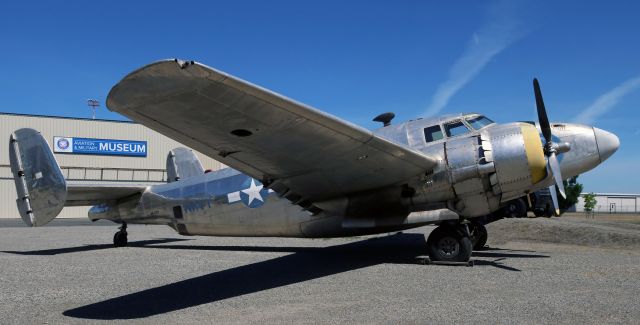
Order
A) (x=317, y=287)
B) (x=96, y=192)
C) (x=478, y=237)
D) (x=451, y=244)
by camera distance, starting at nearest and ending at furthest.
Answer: (x=317, y=287) → (x=451, y=244) → (x=478, y=237) → (x=96, y=192)

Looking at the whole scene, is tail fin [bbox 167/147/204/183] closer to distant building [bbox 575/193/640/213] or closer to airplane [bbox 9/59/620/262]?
airplane [bbox 9/59/620/262]

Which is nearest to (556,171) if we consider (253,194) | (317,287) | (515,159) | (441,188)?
(515,159)

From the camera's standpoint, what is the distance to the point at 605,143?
992 centimetres

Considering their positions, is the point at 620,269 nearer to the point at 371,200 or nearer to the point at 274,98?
the point at 371,200

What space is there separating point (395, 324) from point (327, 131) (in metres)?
3.13

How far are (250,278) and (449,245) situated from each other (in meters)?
4.20

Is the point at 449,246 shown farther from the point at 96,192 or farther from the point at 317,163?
the point at 96,192

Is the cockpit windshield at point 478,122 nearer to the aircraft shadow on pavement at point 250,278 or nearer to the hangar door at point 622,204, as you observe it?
the aircraft shadow on pavement at point 250,278

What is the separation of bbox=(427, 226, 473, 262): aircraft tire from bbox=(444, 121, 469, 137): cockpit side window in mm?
1985

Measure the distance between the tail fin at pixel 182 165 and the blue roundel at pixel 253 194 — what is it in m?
4.45

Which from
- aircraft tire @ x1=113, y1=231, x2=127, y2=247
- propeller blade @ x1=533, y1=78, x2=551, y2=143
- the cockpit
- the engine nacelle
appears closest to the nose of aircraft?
propeller blade @ x1=533, y1=78, x2=551, y2=143

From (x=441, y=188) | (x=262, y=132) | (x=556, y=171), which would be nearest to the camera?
(x=262, y=132)

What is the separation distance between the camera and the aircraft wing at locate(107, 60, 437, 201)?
17.5 ft

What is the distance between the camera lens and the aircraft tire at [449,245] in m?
9.62
